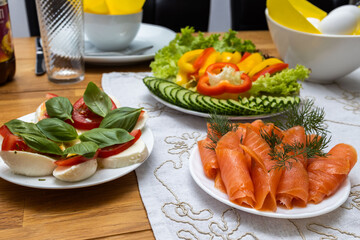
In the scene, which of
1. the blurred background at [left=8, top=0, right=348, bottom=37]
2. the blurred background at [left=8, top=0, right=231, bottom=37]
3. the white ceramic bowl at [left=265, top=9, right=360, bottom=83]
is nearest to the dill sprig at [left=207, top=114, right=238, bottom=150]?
the white ceramic bowl at [left=265, top=9, right=360, bottom=83]

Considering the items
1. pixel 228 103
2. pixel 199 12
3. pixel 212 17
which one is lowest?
pixel 212 17

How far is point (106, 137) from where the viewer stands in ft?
3.01

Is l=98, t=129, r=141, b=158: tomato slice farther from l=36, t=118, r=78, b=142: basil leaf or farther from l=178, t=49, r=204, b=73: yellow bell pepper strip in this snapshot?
l=178, t=49, r=204, b=73: yellow bell pepper strip

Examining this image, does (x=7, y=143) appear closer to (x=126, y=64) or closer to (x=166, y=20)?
(x=126, y=64)

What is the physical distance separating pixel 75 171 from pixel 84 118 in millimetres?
264

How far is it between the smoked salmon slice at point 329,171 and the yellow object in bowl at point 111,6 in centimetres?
112

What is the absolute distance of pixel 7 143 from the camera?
0.88 metres

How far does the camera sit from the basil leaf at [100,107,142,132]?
1013 mm

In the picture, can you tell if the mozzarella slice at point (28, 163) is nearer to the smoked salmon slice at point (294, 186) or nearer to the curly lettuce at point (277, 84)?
the smoked salmon slice at point (294, 186)

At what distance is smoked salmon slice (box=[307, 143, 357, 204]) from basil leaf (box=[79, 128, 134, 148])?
44 centimetres

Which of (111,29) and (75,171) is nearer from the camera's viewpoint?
(75,171)

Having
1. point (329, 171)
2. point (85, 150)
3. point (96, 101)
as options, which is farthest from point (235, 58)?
point (85, 150)

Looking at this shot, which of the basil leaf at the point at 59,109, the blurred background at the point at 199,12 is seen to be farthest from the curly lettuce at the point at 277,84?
the blurred background at the point at 199,12

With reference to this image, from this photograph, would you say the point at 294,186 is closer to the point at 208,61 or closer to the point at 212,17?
Result: the point at 208,61
